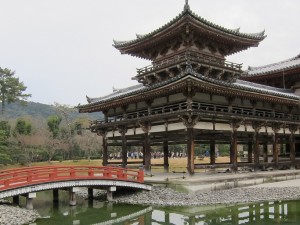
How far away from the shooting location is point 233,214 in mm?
18031

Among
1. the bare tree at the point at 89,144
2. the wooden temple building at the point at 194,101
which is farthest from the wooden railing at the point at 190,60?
the bare tree at the point at 89,144

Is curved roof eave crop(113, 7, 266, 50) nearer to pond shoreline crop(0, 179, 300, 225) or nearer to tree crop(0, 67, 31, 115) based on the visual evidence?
pond shoreline crop(0, 179, 300, 225)

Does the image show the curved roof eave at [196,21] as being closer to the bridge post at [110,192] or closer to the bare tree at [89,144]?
the bridge post at [110,192]

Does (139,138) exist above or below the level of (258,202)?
above

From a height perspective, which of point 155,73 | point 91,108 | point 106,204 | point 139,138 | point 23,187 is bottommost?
point 106,204

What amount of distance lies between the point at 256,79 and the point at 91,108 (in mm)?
18494

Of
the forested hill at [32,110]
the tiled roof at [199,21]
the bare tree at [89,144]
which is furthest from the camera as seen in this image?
the forested hill at [32,110]

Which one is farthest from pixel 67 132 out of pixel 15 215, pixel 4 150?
pixel 15 215

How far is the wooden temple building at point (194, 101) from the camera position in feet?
78.0

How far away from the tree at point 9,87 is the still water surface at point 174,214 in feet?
150

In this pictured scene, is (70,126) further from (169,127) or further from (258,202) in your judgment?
(258,202)

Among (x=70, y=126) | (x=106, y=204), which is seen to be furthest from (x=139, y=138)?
(x=70, y=126)

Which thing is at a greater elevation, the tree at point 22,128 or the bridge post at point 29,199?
the tree at point 22,128

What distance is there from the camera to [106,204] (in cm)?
2162
